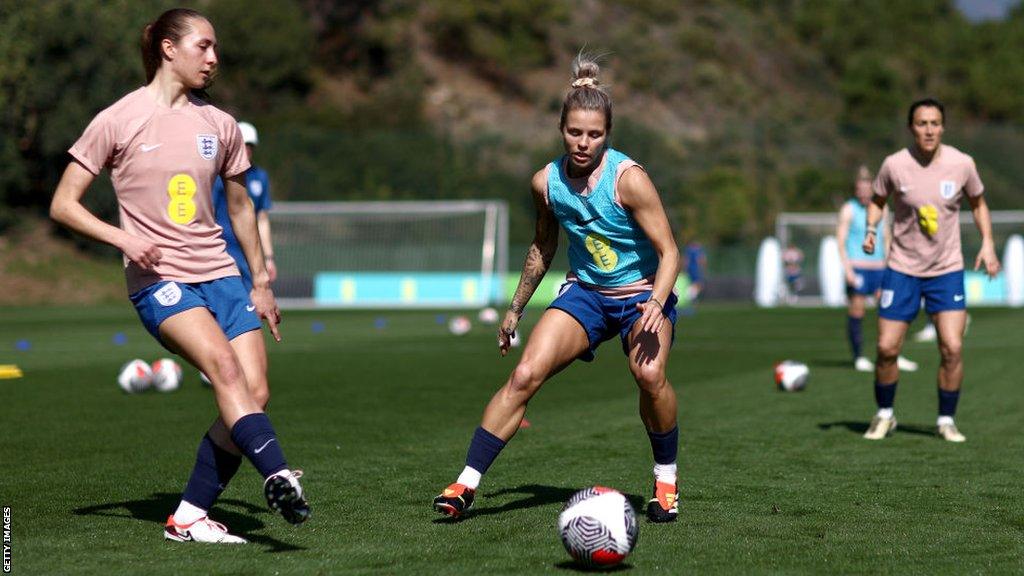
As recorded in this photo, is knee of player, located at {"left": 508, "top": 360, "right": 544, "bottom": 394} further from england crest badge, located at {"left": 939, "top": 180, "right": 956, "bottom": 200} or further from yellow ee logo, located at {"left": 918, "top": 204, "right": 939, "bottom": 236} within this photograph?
england crest badge, located at {"left": 939, "top": 180, "right": 956, "bottom": 200}

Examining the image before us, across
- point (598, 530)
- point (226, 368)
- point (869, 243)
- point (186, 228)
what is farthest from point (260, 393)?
point (869, 243)

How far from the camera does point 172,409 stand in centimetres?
1217

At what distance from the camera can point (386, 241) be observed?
40.0 meters

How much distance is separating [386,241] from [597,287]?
109 feet

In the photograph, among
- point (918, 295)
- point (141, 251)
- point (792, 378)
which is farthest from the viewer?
point (792, 378)

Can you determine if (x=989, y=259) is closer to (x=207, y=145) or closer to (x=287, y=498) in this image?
(x=207, y=145)

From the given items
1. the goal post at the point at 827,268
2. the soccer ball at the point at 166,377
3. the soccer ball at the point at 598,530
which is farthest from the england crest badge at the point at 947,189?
the goal post at the point at 827,268

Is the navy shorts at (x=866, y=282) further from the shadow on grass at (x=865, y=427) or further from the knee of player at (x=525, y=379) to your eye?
the knee of player at (x=525, y=379)

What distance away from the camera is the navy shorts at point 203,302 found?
6.17m

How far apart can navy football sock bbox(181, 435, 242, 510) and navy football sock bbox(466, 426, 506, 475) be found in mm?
1145

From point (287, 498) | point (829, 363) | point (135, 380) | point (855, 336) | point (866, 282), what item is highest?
point (866, 282)

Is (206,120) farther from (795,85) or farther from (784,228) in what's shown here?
(795,85)

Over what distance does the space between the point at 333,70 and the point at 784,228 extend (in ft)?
84.3

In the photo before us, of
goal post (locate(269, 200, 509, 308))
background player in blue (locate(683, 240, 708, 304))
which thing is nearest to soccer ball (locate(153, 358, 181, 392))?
goal post (locate(269, 200, 509, 308))
